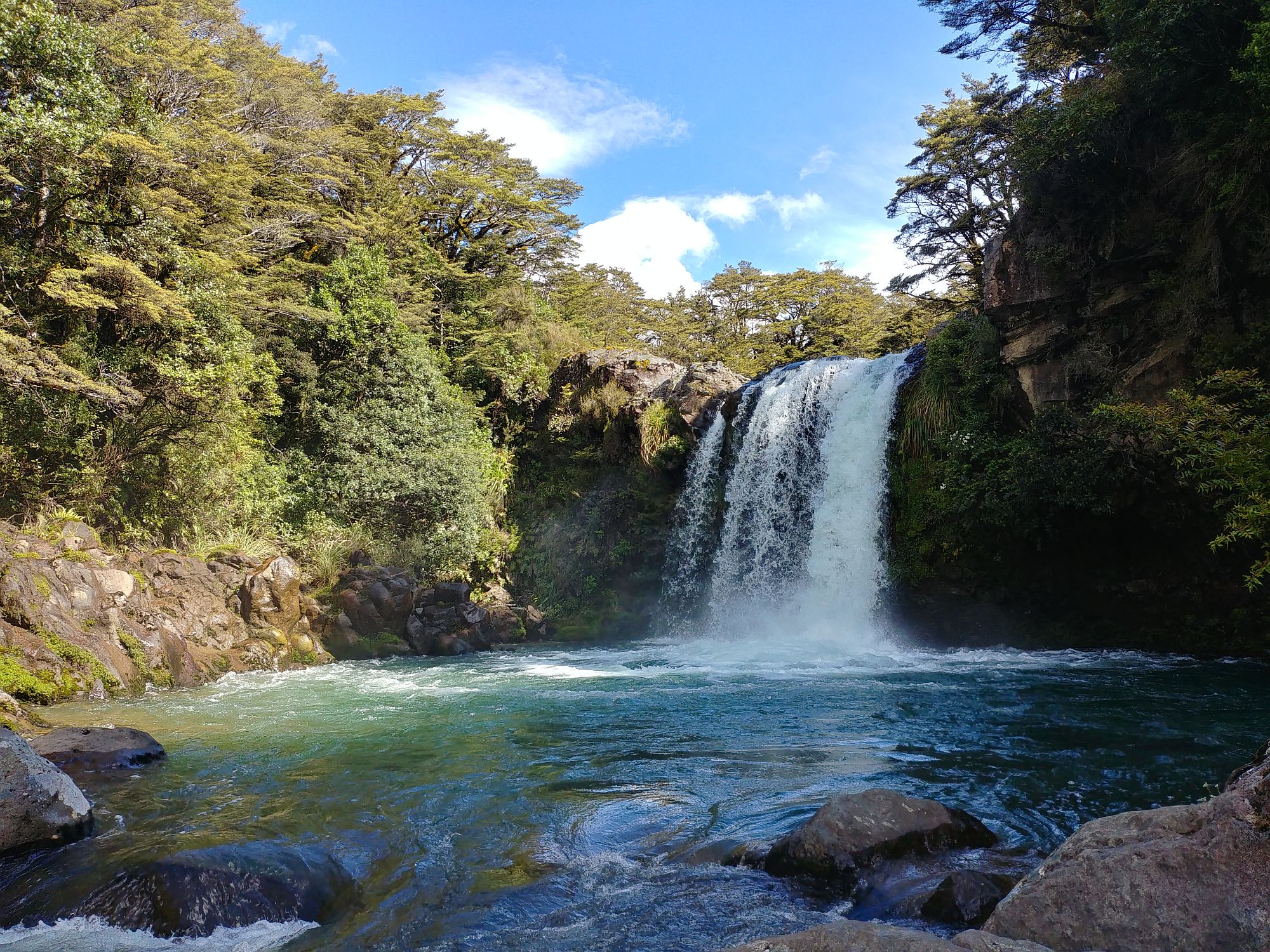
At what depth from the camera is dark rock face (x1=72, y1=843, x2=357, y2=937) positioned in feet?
12.7

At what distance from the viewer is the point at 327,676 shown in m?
12.9

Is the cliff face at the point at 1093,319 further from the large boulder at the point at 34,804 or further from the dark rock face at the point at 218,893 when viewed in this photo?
the large boulder at the point at 34,804

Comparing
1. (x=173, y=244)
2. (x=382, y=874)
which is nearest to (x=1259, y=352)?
(x=382, y=874)

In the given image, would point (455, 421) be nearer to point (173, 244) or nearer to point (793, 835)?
point (173, 244)

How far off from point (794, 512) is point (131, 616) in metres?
12.9

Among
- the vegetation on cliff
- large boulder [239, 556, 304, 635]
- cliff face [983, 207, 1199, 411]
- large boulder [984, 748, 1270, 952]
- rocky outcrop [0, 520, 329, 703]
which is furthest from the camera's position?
large boulder [239, 556, 304, 635]

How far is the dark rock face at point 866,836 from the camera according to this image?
4438mm

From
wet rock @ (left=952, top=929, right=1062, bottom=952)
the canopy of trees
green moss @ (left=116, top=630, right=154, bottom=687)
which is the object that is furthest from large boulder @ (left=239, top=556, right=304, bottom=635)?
wet rock @ (left=952, top=929, right=1062, bottom=952)

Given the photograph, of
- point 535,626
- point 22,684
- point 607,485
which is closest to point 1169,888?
point 22,684

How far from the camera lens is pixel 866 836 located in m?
4.54

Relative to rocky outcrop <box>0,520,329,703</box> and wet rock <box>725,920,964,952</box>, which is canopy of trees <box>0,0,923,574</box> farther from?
wet rock <box>725,920,964,952</box>

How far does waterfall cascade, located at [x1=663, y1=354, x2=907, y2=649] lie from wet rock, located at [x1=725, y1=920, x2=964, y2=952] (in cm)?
1227

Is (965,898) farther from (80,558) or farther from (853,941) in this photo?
(80,558)

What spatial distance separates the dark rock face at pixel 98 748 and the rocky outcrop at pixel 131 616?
9.44ft
